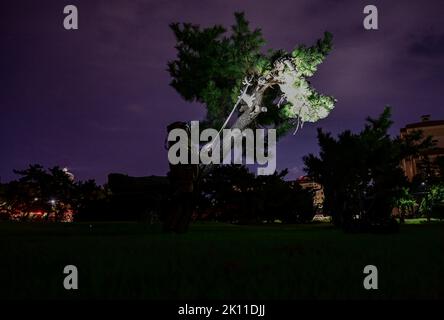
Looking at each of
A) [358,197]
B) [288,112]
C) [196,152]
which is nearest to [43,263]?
[196,152]

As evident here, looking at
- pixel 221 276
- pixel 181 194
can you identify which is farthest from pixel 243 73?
pixel 221 276

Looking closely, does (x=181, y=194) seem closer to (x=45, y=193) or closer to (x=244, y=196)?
(x=244, y=196)

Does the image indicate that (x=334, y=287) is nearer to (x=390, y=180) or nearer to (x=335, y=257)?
(x=335, y=257)

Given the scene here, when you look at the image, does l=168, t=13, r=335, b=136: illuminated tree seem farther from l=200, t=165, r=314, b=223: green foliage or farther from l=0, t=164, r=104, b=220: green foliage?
l=0, t=164, r=104, b=220: green foliage

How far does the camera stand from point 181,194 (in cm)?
1093

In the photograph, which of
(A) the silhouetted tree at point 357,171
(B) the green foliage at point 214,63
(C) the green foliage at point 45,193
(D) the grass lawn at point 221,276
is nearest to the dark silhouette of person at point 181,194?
(B) the green foliage at point 214,63

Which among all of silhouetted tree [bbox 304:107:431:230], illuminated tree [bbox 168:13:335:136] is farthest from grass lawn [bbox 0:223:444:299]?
silhouetted tree [bbox 304:107:431:230]

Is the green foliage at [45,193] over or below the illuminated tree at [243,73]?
below

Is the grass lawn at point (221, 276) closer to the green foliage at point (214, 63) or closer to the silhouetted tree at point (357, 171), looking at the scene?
the green foliage at point (214, 63)

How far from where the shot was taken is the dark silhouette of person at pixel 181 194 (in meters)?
10.8

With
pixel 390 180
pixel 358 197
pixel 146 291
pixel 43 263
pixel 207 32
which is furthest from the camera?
pixel 390 180

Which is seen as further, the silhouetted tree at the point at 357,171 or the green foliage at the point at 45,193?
the green foliage at the point at 45,193
